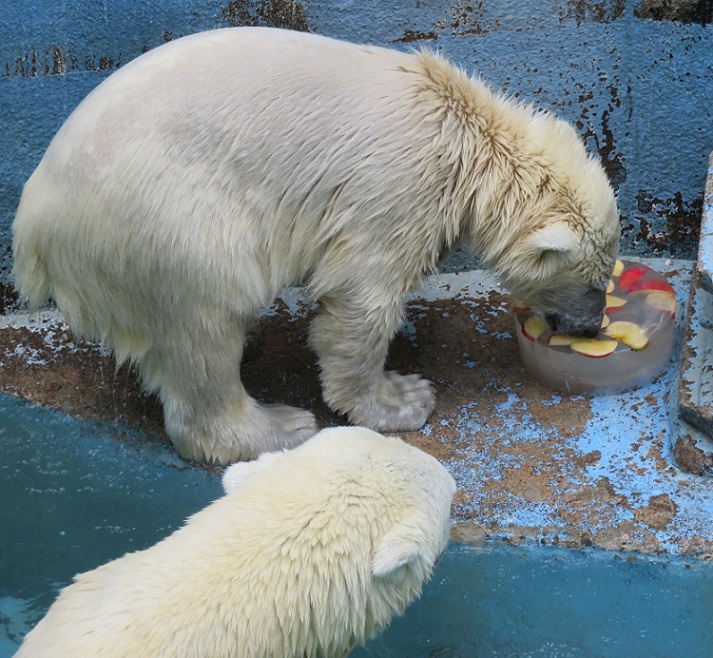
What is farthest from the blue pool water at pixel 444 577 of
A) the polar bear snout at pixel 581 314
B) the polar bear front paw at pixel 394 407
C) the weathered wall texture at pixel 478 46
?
the weathered wall texture at pixel 478 46

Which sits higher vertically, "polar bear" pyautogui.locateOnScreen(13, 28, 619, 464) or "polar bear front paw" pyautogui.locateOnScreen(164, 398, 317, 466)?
"polar bear" pyautogui.locateOnScreen(13, 28, 619, 464)

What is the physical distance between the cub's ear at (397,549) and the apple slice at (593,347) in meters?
1.73

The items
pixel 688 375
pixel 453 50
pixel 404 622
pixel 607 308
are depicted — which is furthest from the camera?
pixel 453 50

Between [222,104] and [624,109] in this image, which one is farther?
[624,109]

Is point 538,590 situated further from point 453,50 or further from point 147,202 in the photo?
point 453,50

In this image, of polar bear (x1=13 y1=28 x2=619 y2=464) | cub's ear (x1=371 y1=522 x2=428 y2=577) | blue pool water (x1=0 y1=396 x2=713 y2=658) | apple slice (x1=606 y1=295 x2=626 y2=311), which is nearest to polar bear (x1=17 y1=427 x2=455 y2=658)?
cub's ear (x1=371 y1=522 x2=428 y2=577)

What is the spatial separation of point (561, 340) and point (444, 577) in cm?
114

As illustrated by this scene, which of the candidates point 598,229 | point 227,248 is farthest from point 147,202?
point 598,229

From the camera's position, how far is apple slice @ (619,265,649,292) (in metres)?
4.45

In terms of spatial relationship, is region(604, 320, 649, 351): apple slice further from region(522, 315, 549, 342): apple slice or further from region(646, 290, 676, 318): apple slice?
region(522, 315, 549, 342): apple slice

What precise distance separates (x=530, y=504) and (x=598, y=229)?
103 cm

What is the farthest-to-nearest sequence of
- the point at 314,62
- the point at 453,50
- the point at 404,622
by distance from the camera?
the point at 453,50
the point at 314,62
the point at 404,622

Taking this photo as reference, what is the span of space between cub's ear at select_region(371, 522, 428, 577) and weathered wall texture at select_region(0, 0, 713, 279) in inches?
105

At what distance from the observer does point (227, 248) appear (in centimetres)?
356
